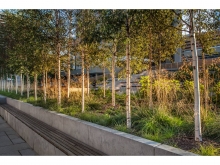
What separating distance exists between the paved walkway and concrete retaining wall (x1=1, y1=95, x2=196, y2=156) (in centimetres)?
72

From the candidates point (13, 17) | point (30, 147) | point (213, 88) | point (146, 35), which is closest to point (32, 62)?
point (13, 17)

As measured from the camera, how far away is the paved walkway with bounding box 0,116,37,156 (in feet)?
13.0

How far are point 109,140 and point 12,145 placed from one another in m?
2.76

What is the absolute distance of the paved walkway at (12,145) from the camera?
3.98m

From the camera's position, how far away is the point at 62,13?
5363mm

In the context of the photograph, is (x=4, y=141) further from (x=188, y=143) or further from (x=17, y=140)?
(x=188, y=143)

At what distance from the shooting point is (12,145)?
4.42 metres

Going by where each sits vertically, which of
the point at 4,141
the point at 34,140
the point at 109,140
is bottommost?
the point at 4,141

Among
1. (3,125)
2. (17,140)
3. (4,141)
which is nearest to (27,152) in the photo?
(17,140)

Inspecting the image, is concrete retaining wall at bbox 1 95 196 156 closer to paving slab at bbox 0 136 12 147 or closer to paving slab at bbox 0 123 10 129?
paving slab at bbox 0 136 12 147

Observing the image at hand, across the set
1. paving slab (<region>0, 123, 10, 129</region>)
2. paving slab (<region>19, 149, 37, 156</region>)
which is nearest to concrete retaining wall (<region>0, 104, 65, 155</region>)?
paving slab (<region>19, 149, 37, 156</region>)

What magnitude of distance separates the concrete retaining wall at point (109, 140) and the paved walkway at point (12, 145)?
72 centimetres

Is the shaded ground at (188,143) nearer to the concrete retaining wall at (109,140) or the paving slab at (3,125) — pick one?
the concrete retaining wall at (109,140)
